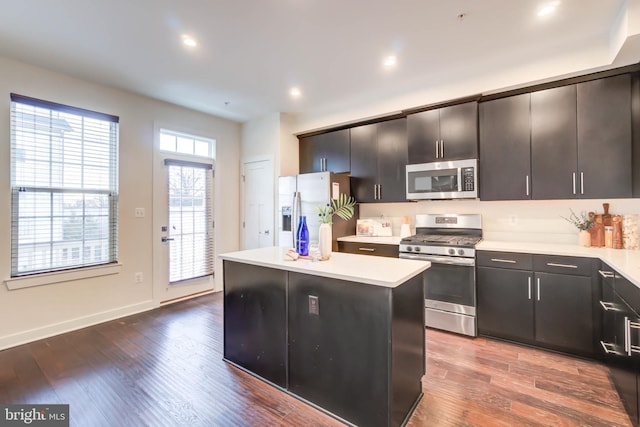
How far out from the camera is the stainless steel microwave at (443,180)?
3223mm

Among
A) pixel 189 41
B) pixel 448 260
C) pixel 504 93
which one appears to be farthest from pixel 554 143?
pixel 189 41

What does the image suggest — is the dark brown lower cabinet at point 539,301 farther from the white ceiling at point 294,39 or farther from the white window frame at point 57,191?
the white window frame at point 57,191

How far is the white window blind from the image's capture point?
4.15 metres

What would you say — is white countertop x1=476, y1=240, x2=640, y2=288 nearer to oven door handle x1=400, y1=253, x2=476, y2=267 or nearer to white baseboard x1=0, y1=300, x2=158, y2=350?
oven door handle x1=400, y1=253, x2=476, y2=267

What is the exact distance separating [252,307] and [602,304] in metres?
2.74

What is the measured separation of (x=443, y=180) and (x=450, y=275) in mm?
1092

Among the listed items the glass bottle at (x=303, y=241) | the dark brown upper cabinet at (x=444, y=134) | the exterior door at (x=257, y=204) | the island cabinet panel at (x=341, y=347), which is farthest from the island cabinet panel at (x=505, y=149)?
the exterior door at (x=257, y=204)

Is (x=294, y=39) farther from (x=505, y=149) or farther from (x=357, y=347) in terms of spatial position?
(x=357, y=347)

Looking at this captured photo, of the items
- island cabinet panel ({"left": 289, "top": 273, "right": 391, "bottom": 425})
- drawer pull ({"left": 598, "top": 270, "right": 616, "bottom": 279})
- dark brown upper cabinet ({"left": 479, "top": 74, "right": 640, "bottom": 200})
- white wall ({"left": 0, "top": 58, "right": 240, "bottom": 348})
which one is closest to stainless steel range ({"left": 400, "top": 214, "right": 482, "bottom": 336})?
dark brown upper cabinet ({"left": 479, "top": 74, "right": 640, "bottom": 200})

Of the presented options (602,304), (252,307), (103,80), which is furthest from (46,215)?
(602,304)

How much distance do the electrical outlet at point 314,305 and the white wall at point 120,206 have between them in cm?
296

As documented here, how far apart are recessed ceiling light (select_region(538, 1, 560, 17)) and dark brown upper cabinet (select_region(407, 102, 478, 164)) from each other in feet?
3.36

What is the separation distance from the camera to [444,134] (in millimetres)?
3398

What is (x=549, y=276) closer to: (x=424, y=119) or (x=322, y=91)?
(x=424, y=119)
